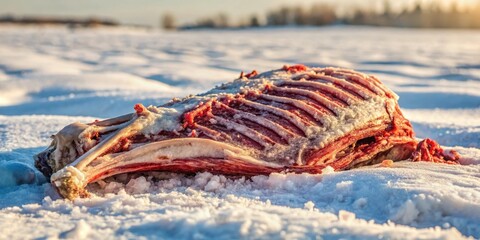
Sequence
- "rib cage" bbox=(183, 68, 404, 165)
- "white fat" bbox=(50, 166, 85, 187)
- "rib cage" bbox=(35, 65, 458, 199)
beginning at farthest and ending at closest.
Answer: "rib cage" bbox=(183, 68, 404, 165) < "rib cage" bbox=(35, 65, 458, 199) < "white fat" bbox=(50, 166, 85, 187)

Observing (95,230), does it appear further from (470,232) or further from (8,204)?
(470,232)

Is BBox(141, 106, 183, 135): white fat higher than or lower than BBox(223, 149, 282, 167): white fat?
higher

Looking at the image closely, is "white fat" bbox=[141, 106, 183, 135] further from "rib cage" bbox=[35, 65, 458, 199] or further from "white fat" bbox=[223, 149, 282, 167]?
"white fat" bbox=[223, 149, 282, 167]

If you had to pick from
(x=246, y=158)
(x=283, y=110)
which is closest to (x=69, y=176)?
(x=246, y=158)

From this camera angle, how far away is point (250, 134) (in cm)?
273

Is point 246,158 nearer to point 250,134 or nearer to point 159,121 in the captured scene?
point 250,134

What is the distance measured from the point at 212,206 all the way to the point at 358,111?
1.03 m

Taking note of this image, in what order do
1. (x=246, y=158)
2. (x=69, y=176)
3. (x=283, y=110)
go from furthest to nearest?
1. (x=283, y=110)
2. (x=246, y=158)
3. (x=69, y=176)

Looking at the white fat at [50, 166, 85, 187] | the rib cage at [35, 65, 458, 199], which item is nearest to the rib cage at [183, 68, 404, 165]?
the rib cage at [35, 65, 458, 199]

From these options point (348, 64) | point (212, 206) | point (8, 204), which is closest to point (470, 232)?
point (212, 206)

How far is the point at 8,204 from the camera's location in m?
2.44

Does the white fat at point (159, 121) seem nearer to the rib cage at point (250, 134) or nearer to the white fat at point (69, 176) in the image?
the rib cage at point (250, 134)

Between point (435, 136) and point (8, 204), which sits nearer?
point (8, 204)

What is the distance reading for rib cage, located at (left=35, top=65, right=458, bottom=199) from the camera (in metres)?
→ 2.59
